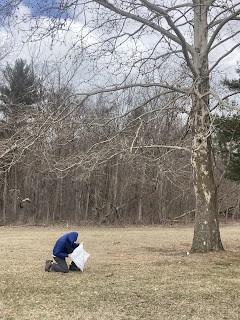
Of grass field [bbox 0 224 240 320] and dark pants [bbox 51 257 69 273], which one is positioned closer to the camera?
grass field [bbox 0 224 240 320]

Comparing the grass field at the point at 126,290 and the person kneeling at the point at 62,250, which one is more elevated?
the person kneeling at the point at 62,250

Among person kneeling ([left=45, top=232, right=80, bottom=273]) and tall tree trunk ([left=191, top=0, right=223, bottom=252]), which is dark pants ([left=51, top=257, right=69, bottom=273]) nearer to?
person kneeling ([left=45, top=232, right=80, bottom=273])

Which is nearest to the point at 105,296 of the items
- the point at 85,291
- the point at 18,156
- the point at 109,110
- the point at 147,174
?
the point at 85,291

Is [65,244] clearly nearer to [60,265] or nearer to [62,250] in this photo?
[62,250]

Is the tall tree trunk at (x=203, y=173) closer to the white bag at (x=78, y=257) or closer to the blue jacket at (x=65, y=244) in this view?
the white bag at (x=78, y=257)

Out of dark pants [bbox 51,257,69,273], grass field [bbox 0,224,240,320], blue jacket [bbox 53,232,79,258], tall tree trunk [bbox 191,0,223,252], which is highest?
tall tree trunk [bbox 191,0,223,252]

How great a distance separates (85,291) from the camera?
7.03 m

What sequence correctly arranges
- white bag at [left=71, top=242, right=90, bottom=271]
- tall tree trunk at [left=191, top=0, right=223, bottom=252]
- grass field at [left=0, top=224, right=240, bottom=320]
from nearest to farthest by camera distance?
1. grass field at [left=0, top=224, right=240, bottom=320]
2. white bag at [left=71, top=242, right=90, bottom=271]
3. tall tree trunk at [left=191, top=0, right=223, bottom=252]

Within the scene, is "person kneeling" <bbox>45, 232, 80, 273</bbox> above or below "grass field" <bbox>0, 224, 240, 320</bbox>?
above

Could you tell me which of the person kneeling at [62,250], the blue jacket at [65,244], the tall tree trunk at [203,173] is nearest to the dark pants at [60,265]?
the person kneeling at [62,250]

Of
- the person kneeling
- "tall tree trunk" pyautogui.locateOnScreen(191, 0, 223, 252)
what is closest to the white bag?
the person kneeling

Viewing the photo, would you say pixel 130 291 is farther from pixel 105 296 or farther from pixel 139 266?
pixel 139 266

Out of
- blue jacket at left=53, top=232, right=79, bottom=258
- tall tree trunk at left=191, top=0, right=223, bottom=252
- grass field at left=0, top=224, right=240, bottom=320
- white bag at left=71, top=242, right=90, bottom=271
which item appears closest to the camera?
grass field at left=0, top=224, right=240, bottom=320

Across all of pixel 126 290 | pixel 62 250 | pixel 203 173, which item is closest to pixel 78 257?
pixel 62 250
